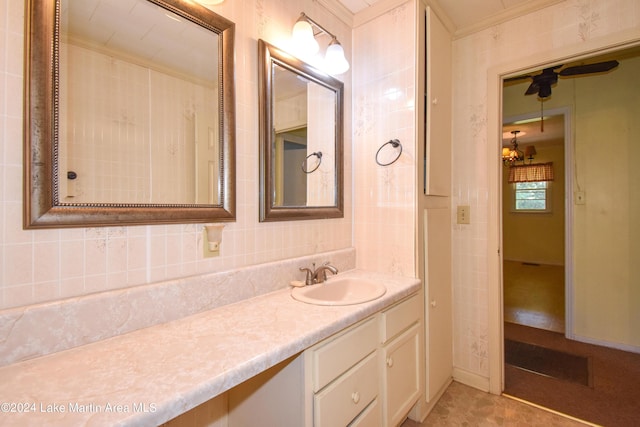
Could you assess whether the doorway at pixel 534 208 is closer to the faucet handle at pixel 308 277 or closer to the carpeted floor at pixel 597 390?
the carpeted floor at pixel 597 390

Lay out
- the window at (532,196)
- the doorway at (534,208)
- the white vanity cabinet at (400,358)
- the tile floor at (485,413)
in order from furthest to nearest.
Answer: the window at (532,196), the doorway at (534,208), the tile floor at (485,413), the white vanity cabinet at (400,358)

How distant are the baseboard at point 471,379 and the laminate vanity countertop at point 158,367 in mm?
1431

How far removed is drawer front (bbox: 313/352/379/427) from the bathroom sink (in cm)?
31

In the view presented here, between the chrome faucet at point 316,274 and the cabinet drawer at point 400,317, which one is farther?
the chrome faucet at point 316,274

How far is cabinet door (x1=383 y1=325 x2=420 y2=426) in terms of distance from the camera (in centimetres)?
134

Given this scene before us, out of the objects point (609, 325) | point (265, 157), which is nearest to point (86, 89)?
point (265, 157)

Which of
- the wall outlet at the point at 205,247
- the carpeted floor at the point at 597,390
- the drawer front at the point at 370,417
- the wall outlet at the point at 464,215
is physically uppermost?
the wall outlet at the point at 464,215

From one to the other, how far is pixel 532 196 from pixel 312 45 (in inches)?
279

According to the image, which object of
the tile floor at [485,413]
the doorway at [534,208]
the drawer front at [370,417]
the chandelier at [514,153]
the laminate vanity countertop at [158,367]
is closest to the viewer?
the laminate vanity countertop at [158,367]

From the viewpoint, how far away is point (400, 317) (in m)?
1.44

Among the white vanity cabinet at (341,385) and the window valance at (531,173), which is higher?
the window valance at (531,173)

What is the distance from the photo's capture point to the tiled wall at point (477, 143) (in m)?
1.80

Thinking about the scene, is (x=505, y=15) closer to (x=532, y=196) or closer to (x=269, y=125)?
(x=269, y=125)

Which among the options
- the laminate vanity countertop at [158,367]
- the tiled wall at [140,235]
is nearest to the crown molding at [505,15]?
the tiled wall at [140,235]
